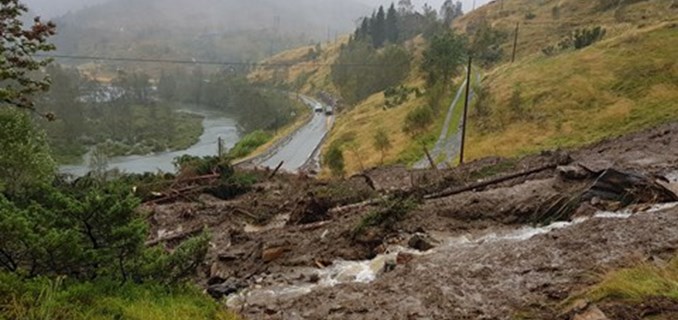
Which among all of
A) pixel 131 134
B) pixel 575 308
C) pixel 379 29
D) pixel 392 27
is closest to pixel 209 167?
pixel 575 308

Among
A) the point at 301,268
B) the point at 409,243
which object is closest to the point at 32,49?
the point at 301,268

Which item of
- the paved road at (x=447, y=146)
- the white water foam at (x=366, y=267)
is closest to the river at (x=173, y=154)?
the paved road at (x=447, y=146)

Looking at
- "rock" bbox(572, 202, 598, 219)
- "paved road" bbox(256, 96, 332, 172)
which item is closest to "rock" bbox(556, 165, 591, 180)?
"rock" bbox(572, 202, 598, 219)

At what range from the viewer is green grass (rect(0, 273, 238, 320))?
604 cm

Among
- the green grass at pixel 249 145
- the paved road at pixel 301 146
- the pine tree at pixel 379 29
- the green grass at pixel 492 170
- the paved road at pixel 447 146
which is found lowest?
the green grass at pixel 249 145

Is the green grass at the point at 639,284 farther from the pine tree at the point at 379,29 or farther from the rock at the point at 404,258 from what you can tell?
the pine tree at the point at 379,29

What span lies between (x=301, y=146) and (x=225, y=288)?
54371mm

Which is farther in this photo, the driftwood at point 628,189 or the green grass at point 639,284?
the driftwood at point 628,189

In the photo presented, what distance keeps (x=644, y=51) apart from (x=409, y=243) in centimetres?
4312

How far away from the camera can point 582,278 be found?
8.52m

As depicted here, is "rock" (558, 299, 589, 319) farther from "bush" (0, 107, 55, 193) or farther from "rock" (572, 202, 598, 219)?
"bush" (0, 107, 55, 193)

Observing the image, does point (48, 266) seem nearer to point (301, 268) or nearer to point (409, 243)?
point (301, 268)

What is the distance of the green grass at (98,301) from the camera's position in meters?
6.04

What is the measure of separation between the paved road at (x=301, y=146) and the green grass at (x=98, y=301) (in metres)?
40.4
